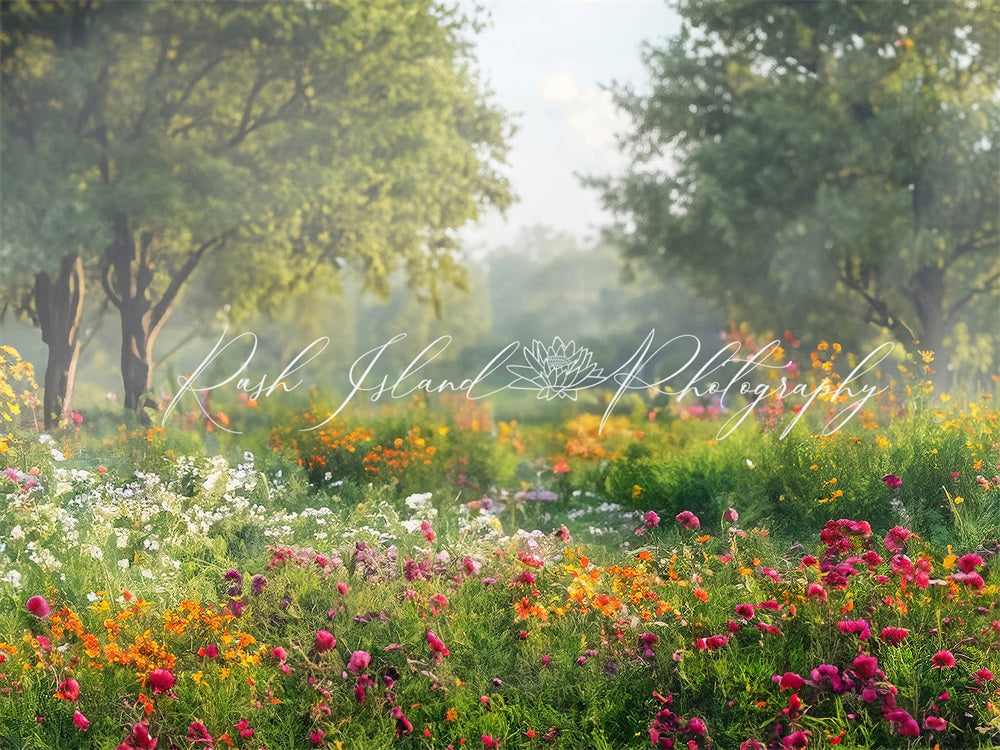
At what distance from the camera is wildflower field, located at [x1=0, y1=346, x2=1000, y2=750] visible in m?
4.05

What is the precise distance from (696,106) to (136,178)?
30.6 ft

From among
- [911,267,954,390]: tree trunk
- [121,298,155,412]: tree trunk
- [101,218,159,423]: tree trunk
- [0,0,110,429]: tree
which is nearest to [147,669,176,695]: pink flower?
[0,0,110,429]: tree

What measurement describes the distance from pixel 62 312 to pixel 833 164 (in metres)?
11.3

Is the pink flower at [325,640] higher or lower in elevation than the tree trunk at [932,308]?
lower

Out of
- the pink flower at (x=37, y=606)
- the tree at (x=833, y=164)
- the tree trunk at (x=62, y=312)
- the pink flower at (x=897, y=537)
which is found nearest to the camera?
the pink flower at (x=37, y=606)

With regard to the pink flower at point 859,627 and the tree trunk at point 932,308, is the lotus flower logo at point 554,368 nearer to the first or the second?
the pink flower at point 859,627

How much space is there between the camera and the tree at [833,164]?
13.1 meters

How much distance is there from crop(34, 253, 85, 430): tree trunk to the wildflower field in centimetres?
249

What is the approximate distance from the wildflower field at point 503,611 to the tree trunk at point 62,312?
8.17 ft

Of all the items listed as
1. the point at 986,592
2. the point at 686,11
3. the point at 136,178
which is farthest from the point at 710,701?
the point at 686,11

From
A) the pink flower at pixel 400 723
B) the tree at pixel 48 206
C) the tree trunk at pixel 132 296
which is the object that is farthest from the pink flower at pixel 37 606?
the tree trunk at pixel 132 296

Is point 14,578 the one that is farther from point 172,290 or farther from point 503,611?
point 172,290

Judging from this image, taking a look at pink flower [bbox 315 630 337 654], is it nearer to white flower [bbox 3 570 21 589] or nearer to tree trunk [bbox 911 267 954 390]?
white flower [bbox 3 570 21 589]

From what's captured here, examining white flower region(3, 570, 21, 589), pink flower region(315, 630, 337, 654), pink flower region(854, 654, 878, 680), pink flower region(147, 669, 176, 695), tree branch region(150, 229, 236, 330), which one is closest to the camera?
pink flower region(854, 654, 878, 680)
